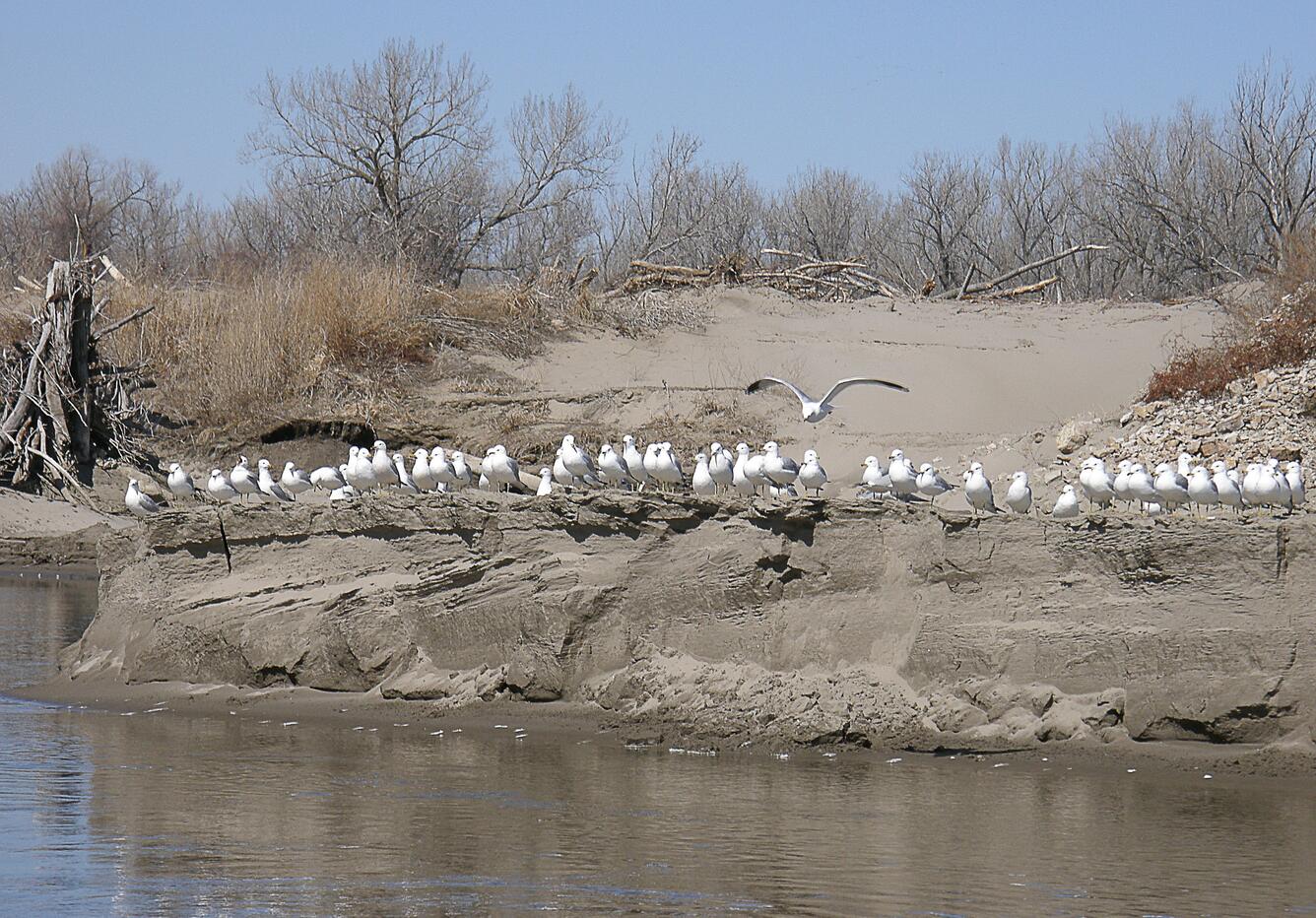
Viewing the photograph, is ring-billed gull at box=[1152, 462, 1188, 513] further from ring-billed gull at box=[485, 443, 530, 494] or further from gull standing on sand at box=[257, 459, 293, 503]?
gull standing on sand at box=[257, 459, 293, 503]

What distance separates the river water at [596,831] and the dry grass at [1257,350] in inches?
452

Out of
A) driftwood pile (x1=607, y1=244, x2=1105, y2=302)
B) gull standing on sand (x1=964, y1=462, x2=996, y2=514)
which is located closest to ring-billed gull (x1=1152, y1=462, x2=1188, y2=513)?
gull standing on sand (x1=964, y1=462, x2=996, y2=514)

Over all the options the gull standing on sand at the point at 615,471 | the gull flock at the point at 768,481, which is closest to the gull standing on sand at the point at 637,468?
the gull flock at the point at 768,481

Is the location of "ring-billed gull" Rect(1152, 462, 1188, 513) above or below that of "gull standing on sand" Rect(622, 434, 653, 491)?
below

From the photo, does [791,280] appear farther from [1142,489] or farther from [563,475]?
[1142,489]

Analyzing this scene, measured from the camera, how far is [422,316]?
2708cm

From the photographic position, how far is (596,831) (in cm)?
922

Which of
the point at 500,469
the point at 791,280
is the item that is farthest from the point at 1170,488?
the point at 791,280

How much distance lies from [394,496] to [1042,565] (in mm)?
5200

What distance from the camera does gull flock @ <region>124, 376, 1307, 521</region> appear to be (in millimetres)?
12617

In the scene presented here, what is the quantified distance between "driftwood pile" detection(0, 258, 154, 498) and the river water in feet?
39.9

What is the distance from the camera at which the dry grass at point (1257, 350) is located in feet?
68.3

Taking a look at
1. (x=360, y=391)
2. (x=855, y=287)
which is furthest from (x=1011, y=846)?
(x=855, y=287)

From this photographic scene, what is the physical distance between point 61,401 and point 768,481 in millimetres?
13849
